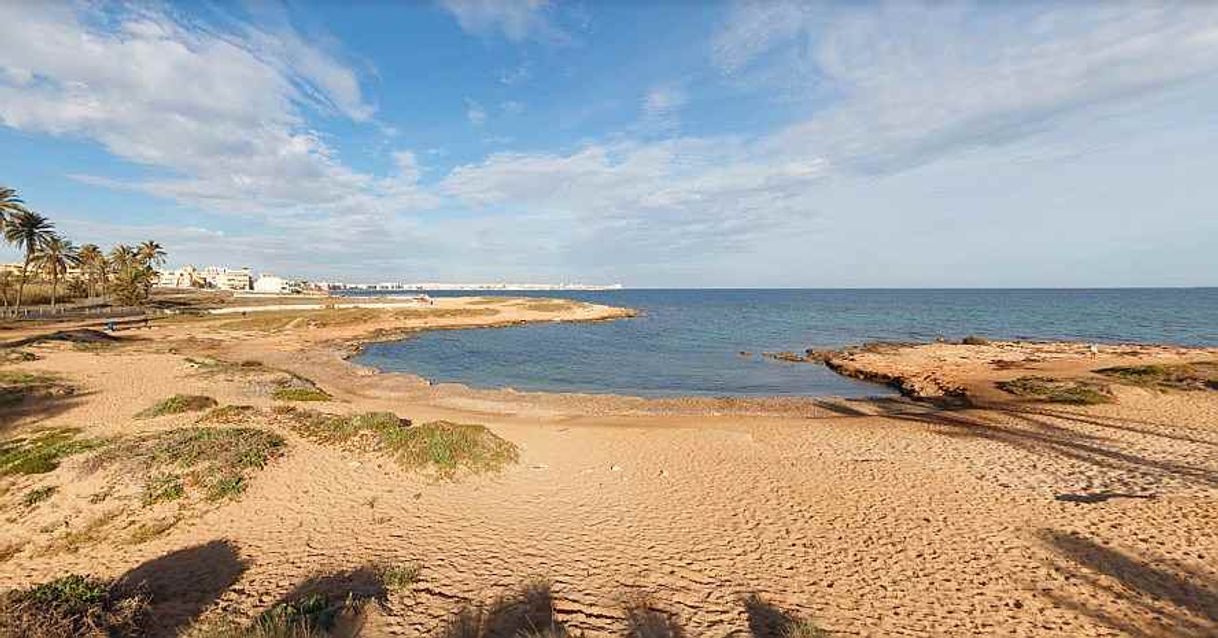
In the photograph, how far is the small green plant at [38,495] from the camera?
1168 centimetres

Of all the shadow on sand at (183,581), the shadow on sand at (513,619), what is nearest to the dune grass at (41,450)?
the shadow on sand at (183,581)

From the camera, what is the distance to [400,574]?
9297 mm

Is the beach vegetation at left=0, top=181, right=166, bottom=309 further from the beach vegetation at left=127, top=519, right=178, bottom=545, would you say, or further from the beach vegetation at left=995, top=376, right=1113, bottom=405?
the beach vegetation at left=995, top=376, right=1113, bottom=405

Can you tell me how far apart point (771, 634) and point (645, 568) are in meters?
2.75

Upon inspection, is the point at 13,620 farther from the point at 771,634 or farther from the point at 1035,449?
the point at 1035,449

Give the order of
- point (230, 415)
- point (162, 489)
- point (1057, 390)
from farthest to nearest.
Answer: point (1057, 390) < point (230, 415) < point (162, 489)

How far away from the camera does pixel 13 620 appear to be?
257 inches

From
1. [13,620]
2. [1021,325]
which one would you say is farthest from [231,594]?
[1021,325]

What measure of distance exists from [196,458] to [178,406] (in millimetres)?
7529

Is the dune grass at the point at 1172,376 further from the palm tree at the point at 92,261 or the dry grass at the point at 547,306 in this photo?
the palm tree at the point at 92,261

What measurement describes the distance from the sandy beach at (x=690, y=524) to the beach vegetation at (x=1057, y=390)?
127 cm

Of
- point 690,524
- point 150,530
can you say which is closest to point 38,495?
point 150,530

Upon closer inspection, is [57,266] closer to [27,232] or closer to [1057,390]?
[27,232]

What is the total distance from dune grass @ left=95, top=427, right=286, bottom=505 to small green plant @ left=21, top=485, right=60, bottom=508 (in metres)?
1.14
